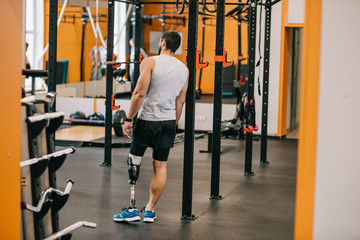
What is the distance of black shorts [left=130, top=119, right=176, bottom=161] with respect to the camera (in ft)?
13.3

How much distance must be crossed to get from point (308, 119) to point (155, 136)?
1961mm

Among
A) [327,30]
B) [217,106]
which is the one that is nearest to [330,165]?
[327,30]

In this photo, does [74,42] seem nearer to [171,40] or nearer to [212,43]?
[212,43]

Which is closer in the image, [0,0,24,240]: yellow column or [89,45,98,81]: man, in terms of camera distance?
[0,0,24,240]: yellow column

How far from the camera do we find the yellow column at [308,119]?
2.18 meters

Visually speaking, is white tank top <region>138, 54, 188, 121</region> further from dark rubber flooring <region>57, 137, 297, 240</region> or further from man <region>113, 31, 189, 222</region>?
dark rubber flooring <region>57, 137, 297, 240</region>

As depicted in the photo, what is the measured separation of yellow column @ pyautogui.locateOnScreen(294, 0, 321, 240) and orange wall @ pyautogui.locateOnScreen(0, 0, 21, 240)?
1126 millimetres

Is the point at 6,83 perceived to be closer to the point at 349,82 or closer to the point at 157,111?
the point at 349,82

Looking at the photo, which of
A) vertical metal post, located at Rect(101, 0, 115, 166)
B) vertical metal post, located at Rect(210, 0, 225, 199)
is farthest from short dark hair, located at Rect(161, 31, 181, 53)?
vertical metal post, located at Rect(101, 0, 115, 166)

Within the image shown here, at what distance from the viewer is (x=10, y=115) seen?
2219 mm

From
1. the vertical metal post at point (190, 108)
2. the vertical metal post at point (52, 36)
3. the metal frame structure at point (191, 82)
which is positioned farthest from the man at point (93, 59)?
the vertical metal post at point (190, 108)

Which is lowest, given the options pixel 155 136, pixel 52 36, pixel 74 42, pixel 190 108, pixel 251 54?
pixel 155 136

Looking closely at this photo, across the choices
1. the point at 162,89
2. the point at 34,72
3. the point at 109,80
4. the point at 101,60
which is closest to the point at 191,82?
the point at 162,89

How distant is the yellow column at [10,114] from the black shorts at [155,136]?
1818mm
